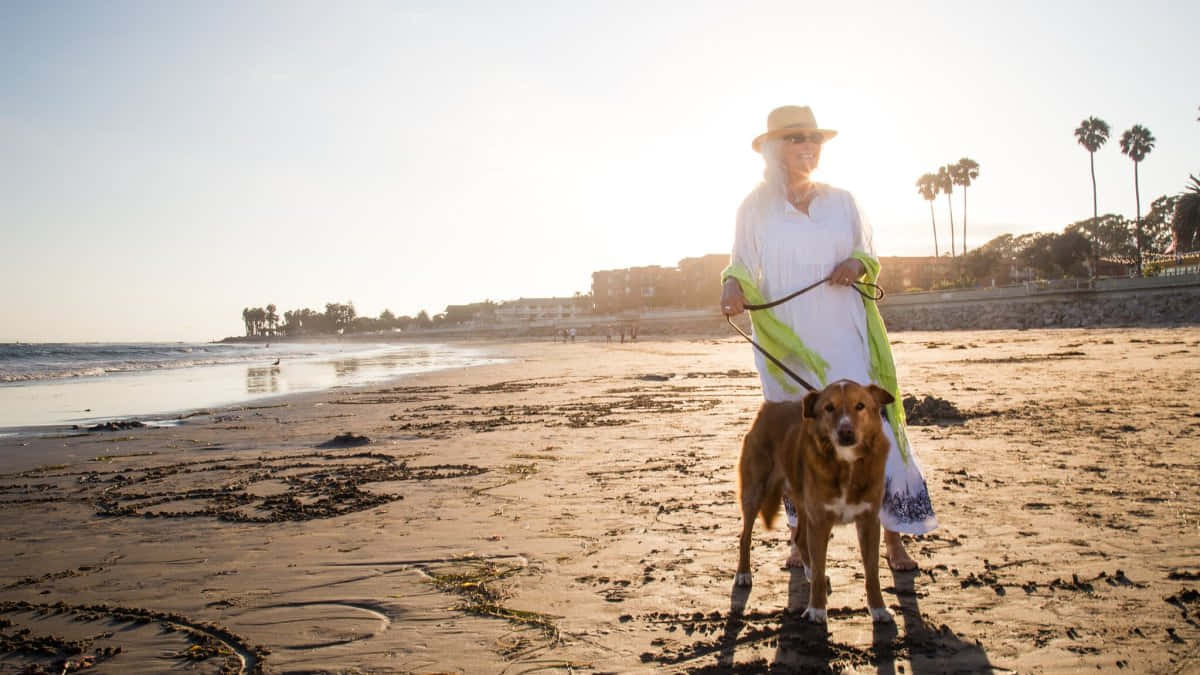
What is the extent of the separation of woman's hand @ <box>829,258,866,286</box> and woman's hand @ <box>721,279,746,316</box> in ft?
1.70

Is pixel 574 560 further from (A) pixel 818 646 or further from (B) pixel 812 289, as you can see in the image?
(B) pixel 812 289

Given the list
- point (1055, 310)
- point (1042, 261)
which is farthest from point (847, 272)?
point (1042, 261)

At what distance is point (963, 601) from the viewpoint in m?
3.68

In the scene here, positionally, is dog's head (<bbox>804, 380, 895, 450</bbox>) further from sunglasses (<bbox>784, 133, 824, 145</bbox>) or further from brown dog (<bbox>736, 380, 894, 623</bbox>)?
sunglasses (<bbox>784, 133, 824, 145</bbox>)

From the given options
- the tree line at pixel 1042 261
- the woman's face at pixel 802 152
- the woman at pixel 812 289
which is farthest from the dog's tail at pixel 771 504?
the tree line at pixel 1042 261

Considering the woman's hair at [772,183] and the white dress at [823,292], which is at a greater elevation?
the woman's hair at [772,183]

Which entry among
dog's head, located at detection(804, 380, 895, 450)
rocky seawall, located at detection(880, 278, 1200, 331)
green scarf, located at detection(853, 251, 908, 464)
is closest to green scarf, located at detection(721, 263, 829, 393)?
green scarf, located at detection(853, 251, 908, 464)

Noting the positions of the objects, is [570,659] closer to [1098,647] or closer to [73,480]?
[1098,647]

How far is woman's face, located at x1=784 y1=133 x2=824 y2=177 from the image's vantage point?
175 inches

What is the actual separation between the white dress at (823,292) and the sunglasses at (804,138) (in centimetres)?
28

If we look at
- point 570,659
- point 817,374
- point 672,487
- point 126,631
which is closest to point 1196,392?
point 672,487

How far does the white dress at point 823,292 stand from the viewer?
4.23 meters

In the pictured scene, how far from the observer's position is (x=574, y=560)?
4.54m

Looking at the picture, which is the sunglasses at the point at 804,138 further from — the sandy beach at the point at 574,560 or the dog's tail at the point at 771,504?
the sandy beach at the point at 574,560
